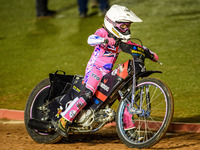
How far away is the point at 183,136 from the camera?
18.4 feet

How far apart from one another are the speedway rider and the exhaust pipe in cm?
20

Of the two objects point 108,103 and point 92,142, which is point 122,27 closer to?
point 108,103

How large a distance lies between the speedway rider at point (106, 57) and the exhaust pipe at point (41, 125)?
20cm

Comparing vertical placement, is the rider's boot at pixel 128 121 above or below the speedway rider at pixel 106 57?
below

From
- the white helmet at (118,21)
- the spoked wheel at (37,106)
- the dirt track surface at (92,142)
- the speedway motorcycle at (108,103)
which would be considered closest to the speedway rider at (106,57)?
the white helmet at (118,21)

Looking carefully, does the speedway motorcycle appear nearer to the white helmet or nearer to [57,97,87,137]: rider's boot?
[57,97,87,137]: rider's boot

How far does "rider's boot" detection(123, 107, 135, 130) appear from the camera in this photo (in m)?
4.89

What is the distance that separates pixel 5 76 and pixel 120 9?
17.6 feet

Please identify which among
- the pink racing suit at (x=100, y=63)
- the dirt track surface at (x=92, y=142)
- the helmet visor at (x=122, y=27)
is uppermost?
the helmet visor at (x=122, y=27)

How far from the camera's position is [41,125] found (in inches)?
211

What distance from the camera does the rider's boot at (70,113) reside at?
16.6 ft

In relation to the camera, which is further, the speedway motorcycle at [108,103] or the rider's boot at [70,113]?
the rider's boot at [70,113]

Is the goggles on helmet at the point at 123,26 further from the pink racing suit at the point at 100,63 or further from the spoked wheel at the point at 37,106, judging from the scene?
the spoked wheel at the point at 37,106

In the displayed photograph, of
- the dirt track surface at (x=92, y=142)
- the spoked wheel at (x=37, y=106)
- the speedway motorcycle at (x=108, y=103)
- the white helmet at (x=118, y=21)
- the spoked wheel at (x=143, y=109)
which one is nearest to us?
the spoked wheel at (x=143, y=109)
